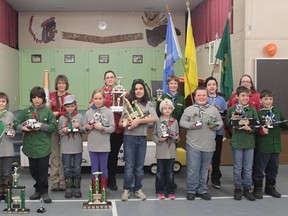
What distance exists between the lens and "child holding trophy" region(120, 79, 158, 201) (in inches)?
176

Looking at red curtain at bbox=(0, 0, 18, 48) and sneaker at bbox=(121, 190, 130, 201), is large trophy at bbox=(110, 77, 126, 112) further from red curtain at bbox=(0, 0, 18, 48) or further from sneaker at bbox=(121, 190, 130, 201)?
red curtain at bbox=(0, 0, 18, 48)

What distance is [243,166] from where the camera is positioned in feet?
15.3

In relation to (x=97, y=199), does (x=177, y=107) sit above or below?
above

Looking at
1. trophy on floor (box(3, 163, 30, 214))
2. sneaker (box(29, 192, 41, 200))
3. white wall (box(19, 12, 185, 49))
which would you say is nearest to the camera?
trophy on floor (box(3, 163, 30, 214))

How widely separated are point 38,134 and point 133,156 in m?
1.06

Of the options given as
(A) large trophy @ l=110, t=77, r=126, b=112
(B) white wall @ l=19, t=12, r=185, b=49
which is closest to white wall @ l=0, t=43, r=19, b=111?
(B) white wall @ l=19, t=12, r=185, b=49

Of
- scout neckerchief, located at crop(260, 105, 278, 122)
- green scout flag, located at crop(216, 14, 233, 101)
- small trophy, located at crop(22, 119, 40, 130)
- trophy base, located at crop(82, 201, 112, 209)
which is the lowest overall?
trophy base, located at crop(82, 201, 112, 209)

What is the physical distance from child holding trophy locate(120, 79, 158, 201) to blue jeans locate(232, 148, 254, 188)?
1.03m

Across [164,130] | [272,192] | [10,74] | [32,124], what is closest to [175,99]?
[164,130]

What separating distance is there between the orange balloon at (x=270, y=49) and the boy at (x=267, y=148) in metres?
2.40

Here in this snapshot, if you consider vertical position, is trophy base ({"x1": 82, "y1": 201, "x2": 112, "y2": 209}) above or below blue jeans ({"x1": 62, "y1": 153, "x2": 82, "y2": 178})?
below

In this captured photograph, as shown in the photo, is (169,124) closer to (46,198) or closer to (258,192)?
(258,192)

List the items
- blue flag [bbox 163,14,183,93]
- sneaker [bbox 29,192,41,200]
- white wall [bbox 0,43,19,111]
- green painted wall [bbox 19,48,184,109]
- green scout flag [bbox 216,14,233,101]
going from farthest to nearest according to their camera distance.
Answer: green painted wall [bbox 19,48,184,109] < white wall [bbox 0,43,19,111] < green scout flag [bbox 216,14,233,101] < blue flag [bbox 163,14,183,93] < sneaker [bbox 29,192,41,200]

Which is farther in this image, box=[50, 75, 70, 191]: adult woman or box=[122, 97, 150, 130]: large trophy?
→ box=[50, 75, 70, 191]: adult woman
